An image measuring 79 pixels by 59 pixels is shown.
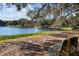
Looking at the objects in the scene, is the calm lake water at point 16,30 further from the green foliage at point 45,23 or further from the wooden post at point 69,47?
the wooden post at point 69,47

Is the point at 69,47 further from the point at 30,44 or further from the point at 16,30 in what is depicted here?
the point at 16,30

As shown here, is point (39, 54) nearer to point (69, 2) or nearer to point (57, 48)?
point (57, 48)

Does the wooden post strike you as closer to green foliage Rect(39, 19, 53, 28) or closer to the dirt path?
the dirt path

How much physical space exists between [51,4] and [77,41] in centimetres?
37

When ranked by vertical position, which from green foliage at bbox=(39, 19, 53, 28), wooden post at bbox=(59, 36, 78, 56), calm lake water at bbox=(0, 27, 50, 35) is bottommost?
wooden post at bbox=(59, 36, 78, 56)

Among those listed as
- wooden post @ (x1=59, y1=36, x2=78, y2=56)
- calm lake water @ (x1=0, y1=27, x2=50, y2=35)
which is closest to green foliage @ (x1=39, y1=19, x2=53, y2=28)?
calm lake water @ (x1=0, y1=27, x2=50, y2=35)

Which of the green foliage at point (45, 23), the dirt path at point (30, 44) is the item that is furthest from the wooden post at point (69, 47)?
the green foliage at point (45, 23)

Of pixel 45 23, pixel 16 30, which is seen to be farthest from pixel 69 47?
pixel 16 30

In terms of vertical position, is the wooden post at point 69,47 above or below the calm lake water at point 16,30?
below

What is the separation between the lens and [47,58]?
1679 millimetres

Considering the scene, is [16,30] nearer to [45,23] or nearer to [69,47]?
[45,23]

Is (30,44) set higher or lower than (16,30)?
lower

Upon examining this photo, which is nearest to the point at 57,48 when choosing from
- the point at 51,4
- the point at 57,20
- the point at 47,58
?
the point at 47,58

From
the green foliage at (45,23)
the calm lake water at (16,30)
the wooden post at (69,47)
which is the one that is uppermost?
the green foliage at (45,23)
